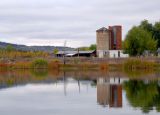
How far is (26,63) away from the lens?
97.8 meters

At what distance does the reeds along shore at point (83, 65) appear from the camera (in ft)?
282

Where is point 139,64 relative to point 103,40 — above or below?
below

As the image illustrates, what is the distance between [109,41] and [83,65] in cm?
1824

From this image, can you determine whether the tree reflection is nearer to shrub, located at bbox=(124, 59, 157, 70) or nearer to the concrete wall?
shrub, located at bbox=(124, 59, 157, 70)

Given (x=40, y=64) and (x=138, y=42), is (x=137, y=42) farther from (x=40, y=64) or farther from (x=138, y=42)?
(x=40, y=64)

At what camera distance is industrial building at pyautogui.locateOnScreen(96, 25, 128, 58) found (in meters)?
106

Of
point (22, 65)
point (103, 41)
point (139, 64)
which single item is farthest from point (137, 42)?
point (22, 65)

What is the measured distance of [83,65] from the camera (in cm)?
9056

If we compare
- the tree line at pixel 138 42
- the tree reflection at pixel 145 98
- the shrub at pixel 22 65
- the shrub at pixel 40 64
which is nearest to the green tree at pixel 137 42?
the tree line at pixel 138 42

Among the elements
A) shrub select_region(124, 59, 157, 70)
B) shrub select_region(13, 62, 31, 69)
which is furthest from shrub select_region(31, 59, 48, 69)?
shrub select_region(124, 59, 157, 70)

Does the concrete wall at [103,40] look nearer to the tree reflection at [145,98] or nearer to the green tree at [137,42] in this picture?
the green tree at [137,42]

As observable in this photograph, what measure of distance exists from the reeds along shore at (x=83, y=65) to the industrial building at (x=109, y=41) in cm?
1542

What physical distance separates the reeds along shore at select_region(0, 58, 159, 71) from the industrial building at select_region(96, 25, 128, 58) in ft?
50.6

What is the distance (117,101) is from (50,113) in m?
7.14
